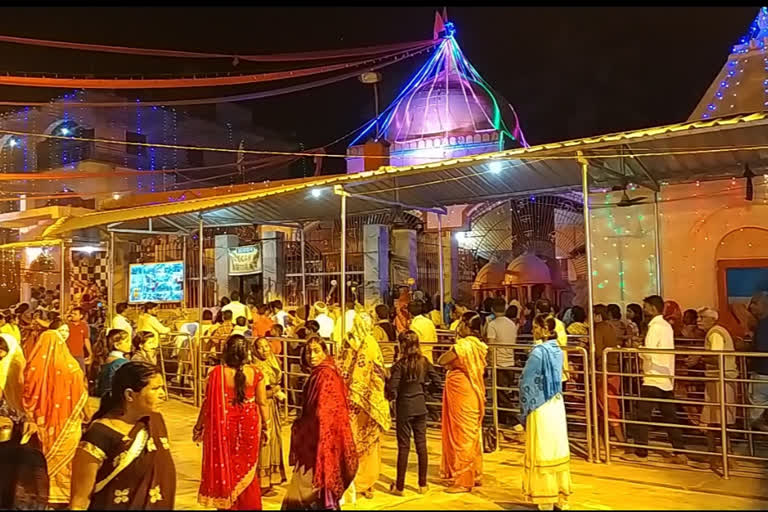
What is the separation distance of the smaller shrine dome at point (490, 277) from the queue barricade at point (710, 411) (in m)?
10.6

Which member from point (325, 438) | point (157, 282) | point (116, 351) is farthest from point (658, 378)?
point (157, 282)

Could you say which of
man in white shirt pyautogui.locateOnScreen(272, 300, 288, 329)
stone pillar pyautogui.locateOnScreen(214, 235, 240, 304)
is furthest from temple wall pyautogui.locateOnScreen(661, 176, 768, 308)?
stone pillar pyautogui.locateOnScreen(214, 235, 240, 304)

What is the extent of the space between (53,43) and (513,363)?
6.82 m

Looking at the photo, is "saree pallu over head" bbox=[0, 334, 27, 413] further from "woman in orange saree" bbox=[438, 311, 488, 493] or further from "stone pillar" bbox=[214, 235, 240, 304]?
"stone pillar" bbox=[214, 235, 240, 304]

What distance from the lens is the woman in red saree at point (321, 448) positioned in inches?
204

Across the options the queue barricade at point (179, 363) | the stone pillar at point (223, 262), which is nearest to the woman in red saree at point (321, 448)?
the queue barricade at point (179, 363)

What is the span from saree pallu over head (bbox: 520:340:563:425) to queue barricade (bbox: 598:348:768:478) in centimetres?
143

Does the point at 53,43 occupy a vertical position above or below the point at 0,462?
above

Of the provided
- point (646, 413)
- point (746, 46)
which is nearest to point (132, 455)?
point (646, 413)

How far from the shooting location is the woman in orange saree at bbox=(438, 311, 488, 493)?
6.56 m

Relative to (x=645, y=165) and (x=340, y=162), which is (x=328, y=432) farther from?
(x=340, y=162)

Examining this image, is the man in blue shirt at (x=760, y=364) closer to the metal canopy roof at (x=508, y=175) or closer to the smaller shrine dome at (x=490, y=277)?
the metal canopy roof at (x=508, y=175)

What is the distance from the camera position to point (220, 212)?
39.2ft

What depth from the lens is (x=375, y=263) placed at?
15703 mm
